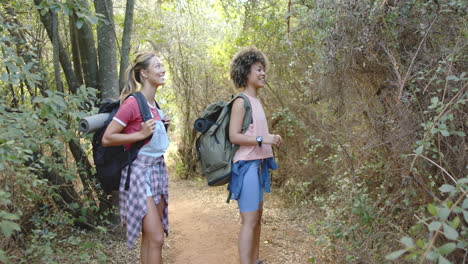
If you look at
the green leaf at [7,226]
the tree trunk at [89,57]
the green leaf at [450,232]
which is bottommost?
the green leaf at [7,226]

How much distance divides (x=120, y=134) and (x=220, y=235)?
109 inches

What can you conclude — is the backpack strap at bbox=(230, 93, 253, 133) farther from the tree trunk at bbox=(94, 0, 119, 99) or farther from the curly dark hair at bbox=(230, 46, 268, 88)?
the tree trunk at bbox=(94, 0, 119, 99)

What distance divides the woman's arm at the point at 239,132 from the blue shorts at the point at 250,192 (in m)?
0.24

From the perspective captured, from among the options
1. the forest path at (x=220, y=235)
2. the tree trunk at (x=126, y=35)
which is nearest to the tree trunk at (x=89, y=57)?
the tree trunk at (x=126, y=35)

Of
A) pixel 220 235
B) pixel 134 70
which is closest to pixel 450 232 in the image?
pixel 134 70

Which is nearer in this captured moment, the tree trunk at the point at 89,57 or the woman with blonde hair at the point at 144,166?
the woman with blonde hair at the point at 144,166

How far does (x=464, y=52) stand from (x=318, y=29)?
131 centimetres

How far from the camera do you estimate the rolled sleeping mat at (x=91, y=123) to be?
287 centimetres

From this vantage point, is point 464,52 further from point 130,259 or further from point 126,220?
point 130,259

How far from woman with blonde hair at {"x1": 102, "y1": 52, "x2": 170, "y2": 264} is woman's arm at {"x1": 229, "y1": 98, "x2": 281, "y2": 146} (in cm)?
57

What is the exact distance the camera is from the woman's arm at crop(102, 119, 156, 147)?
9.36 feet

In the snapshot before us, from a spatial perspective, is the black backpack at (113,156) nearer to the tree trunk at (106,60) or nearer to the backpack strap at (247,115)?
the backpack strap at (247,115)

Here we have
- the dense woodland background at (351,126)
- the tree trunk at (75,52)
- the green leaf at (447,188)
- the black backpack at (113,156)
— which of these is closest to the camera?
the green leaf at (447,188)

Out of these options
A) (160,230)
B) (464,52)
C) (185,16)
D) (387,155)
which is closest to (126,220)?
(160,230)
